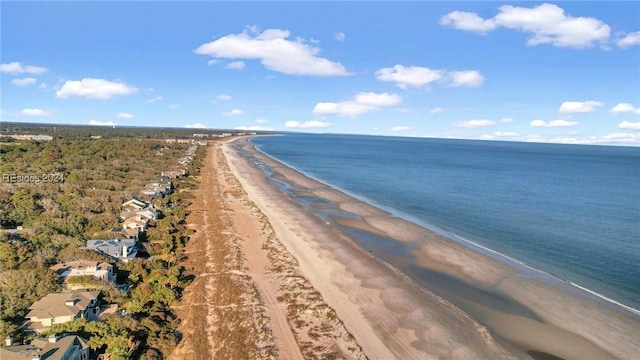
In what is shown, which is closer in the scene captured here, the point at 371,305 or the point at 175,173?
the point at 371,305

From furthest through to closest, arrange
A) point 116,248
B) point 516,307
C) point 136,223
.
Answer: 1. point 136,223
2. point 116,248
3. point 516,307

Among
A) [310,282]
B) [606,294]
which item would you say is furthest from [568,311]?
[310,282]

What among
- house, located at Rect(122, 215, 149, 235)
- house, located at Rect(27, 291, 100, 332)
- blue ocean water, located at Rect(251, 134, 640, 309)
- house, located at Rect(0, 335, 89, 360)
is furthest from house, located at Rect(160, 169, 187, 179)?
house, located at Rect(0, 335, 89, 360)

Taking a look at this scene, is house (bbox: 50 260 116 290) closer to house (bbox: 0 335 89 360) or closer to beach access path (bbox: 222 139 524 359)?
house (bbox: 0 335 89 360)

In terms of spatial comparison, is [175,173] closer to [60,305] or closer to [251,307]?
[251,307]

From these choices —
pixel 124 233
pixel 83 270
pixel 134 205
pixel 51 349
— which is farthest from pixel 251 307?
pixel 134 205

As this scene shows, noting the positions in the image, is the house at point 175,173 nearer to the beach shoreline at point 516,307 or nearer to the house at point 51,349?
the beach shoreline at point 516,307
